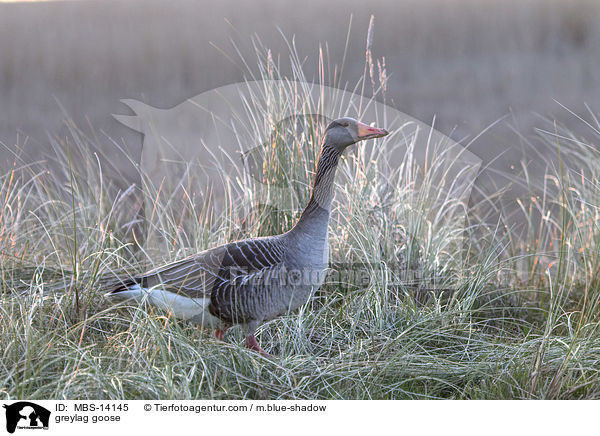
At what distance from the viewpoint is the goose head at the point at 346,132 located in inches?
101

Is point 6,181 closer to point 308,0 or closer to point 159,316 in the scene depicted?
point 159,316

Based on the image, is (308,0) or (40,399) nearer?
(40,399)

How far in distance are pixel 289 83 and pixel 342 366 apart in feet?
5.83

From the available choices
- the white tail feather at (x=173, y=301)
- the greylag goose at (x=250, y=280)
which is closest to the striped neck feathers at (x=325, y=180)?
the greylag goose at (x=250, y=280)

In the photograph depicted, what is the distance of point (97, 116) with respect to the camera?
3291mm

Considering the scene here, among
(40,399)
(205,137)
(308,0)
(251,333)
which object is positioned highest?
(308,0)

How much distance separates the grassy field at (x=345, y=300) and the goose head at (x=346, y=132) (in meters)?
0.47

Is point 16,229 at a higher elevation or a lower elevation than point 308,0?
lower

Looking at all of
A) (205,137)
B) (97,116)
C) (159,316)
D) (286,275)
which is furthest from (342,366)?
(97,116)

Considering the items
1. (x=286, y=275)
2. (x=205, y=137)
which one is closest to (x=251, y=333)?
(x=286, y=275)

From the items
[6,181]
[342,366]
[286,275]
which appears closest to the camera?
[342,366]

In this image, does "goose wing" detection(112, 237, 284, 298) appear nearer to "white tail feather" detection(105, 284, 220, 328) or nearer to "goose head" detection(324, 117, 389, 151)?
"white tail feather" detection(105, 284, 220, 328)

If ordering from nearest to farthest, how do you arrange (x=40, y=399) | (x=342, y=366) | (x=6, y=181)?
1. (x=40, y=399)
2. (x=342, y=366)
3. (x=6, y=181)
